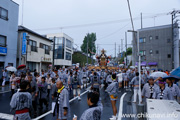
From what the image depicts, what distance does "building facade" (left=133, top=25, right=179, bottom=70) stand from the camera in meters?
28.3

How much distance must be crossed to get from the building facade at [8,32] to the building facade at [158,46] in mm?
22920

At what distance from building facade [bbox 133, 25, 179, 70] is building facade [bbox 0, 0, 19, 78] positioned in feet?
75.2

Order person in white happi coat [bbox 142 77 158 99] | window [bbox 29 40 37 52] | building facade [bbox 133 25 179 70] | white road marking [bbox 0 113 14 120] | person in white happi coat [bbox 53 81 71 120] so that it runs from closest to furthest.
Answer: person in white happi coat [bbox 53 81 71 120]
person in white happi coat [bbox 142 77 158 99]
white road marking [bbox 0 113 14 120]
window [bbox 29 40 37 52]
building facade [bbox 133 25 179 70]

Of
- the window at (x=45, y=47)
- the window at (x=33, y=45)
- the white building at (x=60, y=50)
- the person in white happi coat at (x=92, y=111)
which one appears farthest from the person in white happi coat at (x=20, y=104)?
the white building at (x=60, y=50)

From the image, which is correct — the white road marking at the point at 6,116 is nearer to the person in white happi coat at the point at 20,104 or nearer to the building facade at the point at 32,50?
the person in white happi coat at the point at 20,104

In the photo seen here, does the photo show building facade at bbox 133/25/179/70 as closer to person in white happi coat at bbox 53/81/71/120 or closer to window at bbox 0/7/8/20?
window at bbox 0/7/8/20

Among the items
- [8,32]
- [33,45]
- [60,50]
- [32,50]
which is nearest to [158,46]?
[60,50]

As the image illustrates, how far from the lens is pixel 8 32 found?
58.0 ft

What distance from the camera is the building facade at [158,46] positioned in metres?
28.3

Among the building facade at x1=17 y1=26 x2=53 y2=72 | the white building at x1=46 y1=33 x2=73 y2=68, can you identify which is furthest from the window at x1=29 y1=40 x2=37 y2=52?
the white building at x1=46 y1=33 x2=73 y2=68

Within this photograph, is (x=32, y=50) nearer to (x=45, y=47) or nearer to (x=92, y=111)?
(x=45, y=47)

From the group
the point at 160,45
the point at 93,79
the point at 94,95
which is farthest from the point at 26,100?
the point at 160,45

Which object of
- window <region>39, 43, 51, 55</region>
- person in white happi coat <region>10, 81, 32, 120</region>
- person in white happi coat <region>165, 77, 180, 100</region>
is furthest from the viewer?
window <region>39, 43, 51, 55</region>

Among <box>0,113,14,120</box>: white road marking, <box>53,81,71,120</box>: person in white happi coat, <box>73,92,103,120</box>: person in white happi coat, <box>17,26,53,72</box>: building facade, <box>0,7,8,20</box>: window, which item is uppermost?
<box>0,7,8,20</box>: window
